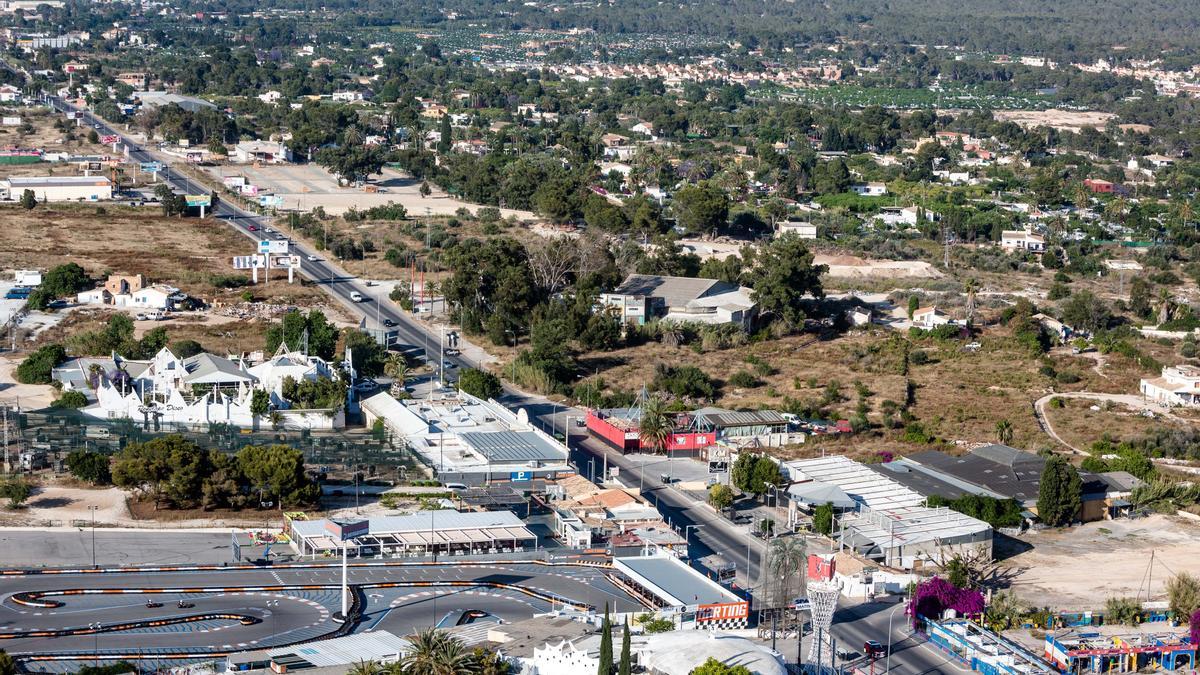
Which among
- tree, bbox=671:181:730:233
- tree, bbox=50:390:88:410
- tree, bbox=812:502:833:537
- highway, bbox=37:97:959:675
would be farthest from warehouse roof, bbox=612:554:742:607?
tree, bbox=671:181:730:233

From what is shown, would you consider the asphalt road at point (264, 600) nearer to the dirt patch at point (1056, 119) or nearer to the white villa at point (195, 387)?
the white villa at point (195, 387)

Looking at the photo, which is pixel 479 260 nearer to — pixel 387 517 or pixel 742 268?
pixel 742 268

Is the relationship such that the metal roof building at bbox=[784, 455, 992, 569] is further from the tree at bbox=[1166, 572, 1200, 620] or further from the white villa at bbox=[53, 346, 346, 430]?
the white villa at bbox=[53, 346, 346, 430]

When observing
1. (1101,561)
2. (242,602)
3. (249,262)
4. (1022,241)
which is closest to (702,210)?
(1022,241)

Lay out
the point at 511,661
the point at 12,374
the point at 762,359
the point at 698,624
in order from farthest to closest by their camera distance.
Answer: the point at 762,359 < the point at 12,374 < the point at 698,624 < the point at 511,661

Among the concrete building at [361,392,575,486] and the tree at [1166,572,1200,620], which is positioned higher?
the tree at [1166,572,1200,620]

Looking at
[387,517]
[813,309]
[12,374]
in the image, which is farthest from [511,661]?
[813,309]
